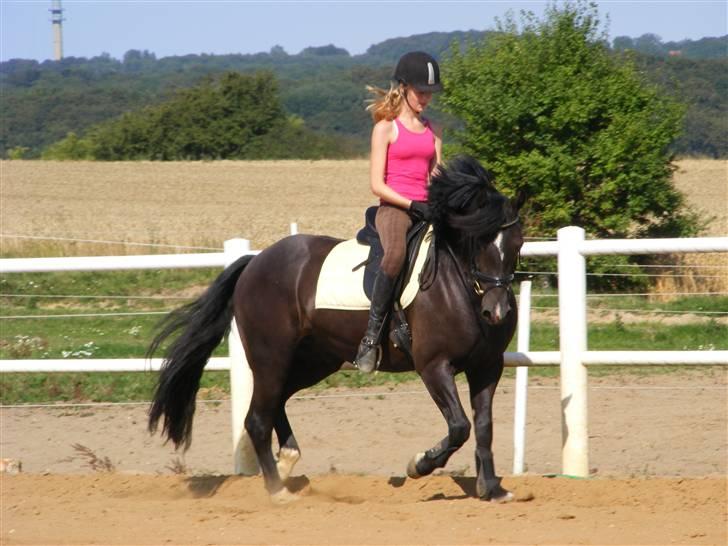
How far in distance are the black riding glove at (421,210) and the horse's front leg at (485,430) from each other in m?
0.88

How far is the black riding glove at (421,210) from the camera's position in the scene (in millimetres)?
5598

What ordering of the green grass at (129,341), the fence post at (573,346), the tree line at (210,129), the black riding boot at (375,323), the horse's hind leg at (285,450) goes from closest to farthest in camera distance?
the black riding boot at (375,323) < the fence post at (573,346) < the horse's hind leg at (285,450) < the green grass at (129,341) < the tree line at (210,129)

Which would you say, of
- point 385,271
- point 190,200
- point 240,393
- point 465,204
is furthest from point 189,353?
point 190,200

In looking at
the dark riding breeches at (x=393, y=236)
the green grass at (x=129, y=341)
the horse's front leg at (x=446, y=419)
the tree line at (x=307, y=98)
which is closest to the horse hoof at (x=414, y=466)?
the horse's front leg at (x=446, y=419)

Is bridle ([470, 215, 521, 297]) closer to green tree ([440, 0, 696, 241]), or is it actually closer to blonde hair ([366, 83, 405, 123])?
blonde hair ([366, 83, 405, 123])

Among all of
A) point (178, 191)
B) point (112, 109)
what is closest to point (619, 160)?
point (178, 191)

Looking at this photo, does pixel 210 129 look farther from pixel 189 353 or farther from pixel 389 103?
pixel 389 103

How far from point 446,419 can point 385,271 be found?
0.87m

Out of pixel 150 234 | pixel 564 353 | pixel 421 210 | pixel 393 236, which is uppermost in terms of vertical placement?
pixel 421 210

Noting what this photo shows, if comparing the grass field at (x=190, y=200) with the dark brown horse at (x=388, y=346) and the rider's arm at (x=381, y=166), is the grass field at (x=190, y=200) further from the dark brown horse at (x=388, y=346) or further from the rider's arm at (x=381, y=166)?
the rider's arm at (x=381, y=166)

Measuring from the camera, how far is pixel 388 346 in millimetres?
5918

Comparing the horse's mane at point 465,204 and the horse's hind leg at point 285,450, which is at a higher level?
the horse's mane at point 465,204

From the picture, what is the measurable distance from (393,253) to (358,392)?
530cm

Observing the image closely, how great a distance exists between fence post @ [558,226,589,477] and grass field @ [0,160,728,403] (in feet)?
15.0
